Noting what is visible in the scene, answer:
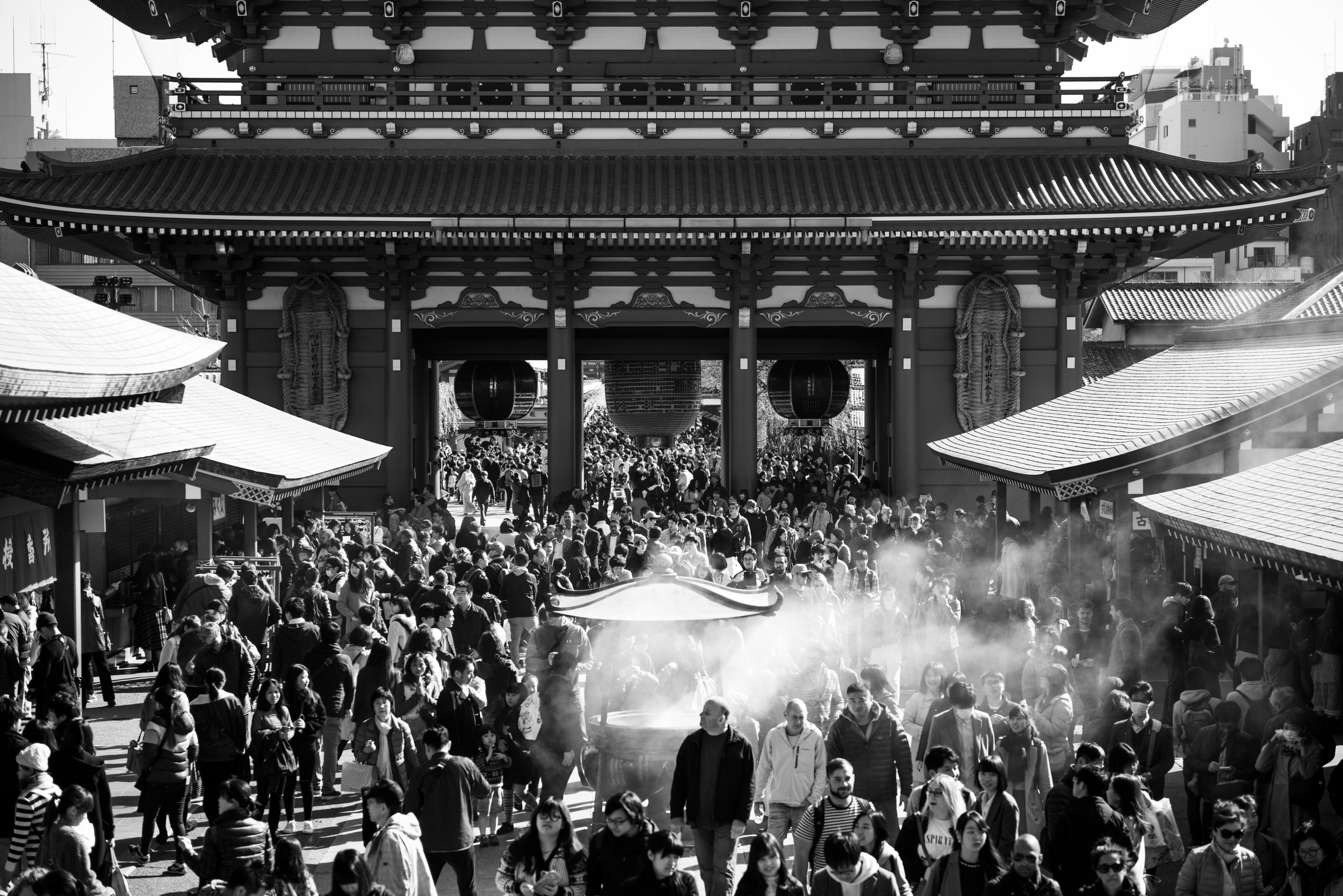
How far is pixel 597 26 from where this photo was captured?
27.0 m

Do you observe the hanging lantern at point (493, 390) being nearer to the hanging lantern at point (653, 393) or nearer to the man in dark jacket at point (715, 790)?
the hanging lantern at point (653, 393)

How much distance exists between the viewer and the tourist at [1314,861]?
7.11 m

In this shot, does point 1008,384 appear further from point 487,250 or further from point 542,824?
point 542,824

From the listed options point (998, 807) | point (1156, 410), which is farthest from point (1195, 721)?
point (1156, 410)

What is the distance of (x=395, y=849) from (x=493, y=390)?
67.0ft

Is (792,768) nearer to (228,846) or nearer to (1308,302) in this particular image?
(228,846)

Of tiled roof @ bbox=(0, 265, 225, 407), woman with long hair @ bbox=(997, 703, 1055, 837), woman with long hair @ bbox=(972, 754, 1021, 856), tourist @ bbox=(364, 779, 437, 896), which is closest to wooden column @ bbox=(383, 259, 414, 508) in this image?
tiled roof @ bbox=(0, 265, 225, 407)

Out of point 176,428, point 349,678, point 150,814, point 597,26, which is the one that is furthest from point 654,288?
point 150,814

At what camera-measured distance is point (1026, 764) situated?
29.4 feet

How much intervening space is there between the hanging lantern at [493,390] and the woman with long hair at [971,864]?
2094cm

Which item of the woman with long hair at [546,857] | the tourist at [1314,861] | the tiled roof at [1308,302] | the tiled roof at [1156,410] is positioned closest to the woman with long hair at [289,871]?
the woman with long hair at [546,857]

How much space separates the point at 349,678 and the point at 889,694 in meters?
4.56

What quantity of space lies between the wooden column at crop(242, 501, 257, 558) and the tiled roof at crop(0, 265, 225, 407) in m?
3.10

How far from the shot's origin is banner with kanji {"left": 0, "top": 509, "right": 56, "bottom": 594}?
44.6 ft
